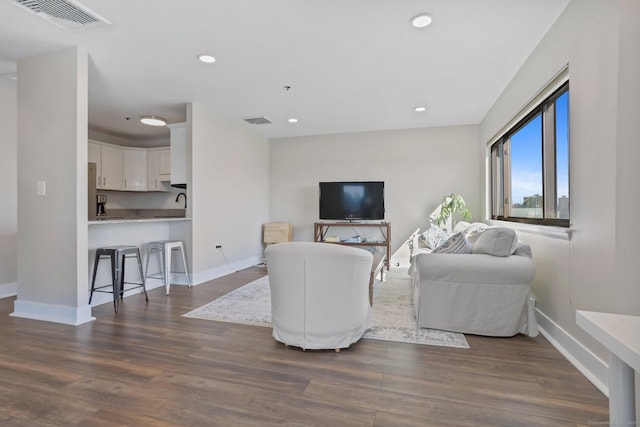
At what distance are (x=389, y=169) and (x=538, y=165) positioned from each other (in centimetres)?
295

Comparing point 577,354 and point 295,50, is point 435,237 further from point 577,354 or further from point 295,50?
point 295,50

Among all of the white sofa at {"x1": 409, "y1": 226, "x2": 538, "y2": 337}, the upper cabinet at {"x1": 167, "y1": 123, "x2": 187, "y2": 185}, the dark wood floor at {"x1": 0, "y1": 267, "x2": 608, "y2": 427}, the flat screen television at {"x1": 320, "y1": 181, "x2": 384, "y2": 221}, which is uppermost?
the upper cabinet at {"x1": 167, "y1": 123, "x2": 187, "y2": 185}

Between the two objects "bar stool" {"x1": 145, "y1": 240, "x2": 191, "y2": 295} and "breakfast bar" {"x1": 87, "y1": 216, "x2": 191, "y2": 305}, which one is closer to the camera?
"breakfast bar" {"x1": 87, "y1": 216, "x2": 191, "y2": 305}

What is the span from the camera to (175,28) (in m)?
2.49

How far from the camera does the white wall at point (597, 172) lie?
4.40 feet

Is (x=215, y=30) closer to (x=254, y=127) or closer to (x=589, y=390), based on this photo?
(x=254, y=127)

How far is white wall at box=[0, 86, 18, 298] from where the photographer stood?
3.68m

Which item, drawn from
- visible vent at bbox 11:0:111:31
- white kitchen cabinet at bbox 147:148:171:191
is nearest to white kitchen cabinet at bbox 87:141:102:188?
white kitchen cabinet at bbox 147:148:171:191

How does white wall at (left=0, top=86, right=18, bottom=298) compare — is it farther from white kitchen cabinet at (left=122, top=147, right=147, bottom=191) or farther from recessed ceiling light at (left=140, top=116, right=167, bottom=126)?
white kitchen cabinet at (left=122, top=147, right=147, bottom=191)

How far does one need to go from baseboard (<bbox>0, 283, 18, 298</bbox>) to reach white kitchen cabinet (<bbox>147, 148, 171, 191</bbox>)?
9.06 feet

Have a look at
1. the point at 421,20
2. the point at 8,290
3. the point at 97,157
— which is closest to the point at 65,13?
the point at 421,20

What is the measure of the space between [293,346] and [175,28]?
8.80ft

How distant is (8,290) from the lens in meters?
3.72

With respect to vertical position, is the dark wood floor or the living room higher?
the living room
